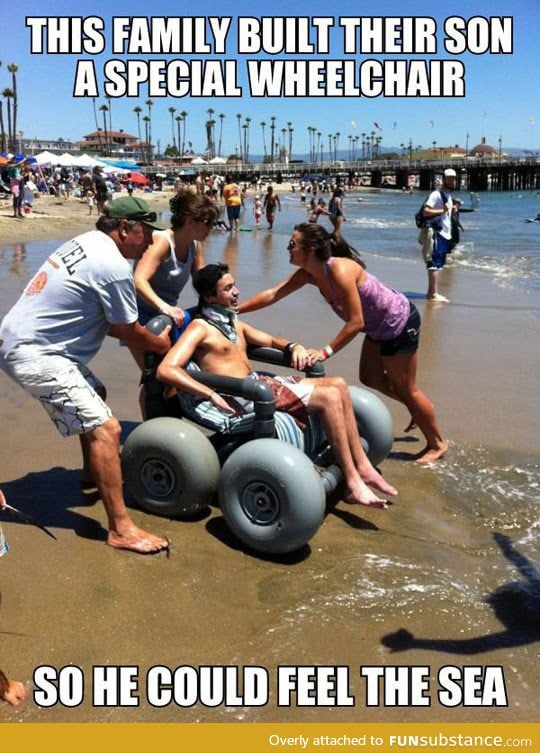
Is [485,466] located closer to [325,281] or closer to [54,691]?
[325,281]

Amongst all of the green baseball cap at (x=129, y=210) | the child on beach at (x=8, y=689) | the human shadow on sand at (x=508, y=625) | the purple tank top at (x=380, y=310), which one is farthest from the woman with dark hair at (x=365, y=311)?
the child on beach at (x=8, y=689)

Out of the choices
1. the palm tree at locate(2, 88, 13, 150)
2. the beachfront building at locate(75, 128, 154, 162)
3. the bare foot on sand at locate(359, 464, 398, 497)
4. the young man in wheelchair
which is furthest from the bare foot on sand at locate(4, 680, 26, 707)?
the beachfront building at locate(75, 128, 154, 162)

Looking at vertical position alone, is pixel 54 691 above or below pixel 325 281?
below

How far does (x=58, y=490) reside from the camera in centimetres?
432

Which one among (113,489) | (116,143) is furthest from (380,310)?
(116,143)

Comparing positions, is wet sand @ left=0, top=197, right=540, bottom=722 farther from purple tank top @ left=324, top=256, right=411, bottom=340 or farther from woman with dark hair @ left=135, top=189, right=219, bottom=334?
woman with dark hair @ left=135, top=189, right=219, bottom=334

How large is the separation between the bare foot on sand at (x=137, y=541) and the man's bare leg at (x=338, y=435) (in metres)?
1.04

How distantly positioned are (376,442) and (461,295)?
309 inches

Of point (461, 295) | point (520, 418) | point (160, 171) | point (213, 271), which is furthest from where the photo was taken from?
point (160, 171)

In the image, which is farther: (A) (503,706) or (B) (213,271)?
(B) (213,271)

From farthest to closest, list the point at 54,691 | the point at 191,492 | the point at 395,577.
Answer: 1. the point at 191,492
2. the point at 395,577
3. the point at 54,691

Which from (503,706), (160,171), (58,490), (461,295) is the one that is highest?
(160,171)

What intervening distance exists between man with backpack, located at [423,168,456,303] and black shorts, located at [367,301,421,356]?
5.78 meters

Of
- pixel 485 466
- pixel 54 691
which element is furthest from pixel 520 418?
pixel 54 691
